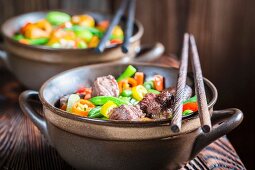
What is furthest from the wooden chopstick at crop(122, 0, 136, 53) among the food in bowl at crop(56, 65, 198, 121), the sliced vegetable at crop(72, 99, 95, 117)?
the sliced vegetable at crop(72, 99, 95, 117)

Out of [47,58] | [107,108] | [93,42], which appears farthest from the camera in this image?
[93,42]

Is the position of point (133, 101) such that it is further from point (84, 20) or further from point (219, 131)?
point (84, 20)

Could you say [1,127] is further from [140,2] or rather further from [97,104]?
[140,2]

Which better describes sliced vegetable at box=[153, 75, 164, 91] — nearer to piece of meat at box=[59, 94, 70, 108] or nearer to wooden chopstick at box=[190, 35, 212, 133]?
wooden chopstick at box=[190, 35, 212, 133]

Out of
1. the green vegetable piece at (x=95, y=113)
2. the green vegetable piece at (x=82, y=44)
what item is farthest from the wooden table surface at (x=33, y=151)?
the green vegetable piece at (x=82, y=44)

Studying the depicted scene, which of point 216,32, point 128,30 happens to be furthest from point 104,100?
point 216,32

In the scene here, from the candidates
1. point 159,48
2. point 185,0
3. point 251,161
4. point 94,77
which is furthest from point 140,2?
point 94,77
